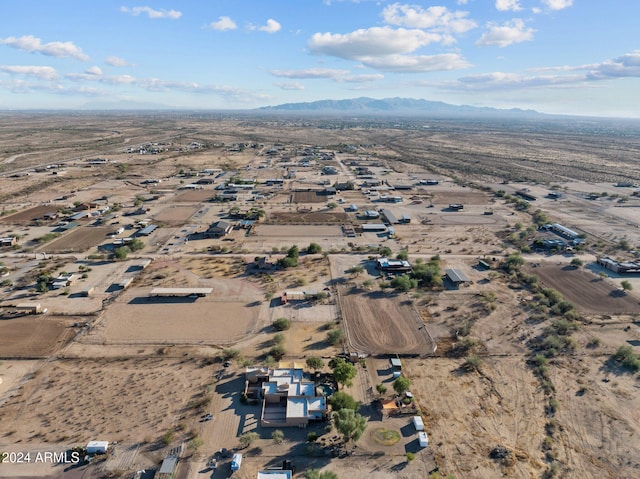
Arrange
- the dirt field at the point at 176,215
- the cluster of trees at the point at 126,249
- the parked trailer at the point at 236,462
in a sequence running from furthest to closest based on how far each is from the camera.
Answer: the dirt field at the point at 176,215
the cluster of trees at the point at 126,249
the parked trailer at the point at 236,462

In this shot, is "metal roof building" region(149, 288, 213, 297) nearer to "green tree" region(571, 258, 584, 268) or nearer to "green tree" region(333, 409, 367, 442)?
"green tree" region(333, 409, 367, 442)

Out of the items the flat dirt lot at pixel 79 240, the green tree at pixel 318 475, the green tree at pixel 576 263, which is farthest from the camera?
the flat dirt lot at pixel 79 240

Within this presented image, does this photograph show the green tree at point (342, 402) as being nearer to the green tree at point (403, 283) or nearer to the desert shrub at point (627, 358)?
the green tree at point (403, 283)

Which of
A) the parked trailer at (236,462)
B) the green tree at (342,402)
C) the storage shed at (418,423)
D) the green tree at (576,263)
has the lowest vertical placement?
the parked trailer at (236,462)

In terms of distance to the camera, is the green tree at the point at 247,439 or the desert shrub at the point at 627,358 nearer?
the green tree at the point at 247,439

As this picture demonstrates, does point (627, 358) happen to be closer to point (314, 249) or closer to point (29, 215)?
point (314, 249)

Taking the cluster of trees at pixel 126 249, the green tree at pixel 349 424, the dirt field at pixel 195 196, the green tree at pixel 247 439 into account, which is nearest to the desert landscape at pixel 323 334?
the green tree at pixel 247 439

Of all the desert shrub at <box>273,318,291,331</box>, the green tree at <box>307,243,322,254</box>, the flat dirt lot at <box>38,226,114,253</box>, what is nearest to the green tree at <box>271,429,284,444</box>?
the desert shrub at <box>273,318,291,331</box>
